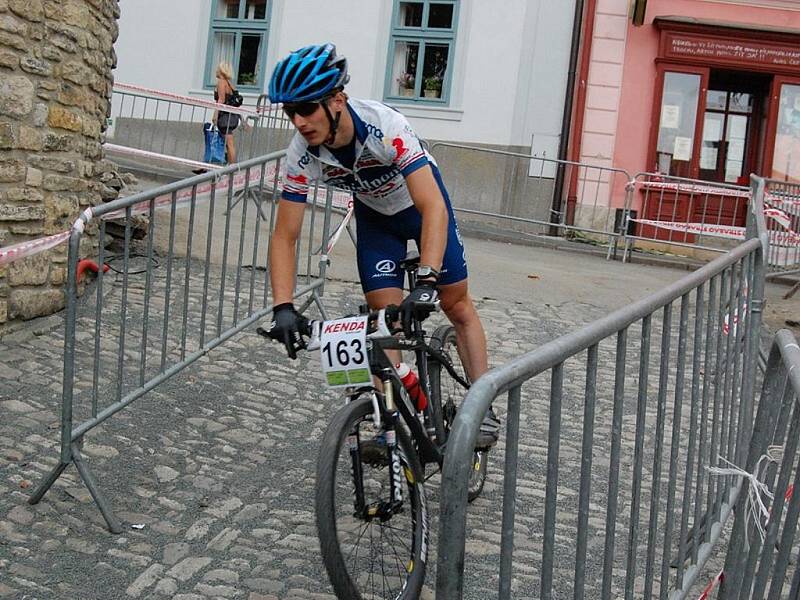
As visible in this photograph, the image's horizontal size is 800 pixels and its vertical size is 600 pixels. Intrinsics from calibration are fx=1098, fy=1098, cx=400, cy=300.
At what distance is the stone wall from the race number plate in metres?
3.64

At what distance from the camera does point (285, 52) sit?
18.9 meters

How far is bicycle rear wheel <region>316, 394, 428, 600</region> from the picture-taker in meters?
3.40

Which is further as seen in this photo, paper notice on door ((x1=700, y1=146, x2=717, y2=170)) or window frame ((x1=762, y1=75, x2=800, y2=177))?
paper notice on door ((x1=700, y1=146, x2=717, y2=170))

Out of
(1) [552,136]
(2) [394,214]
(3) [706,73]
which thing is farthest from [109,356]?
(3) [706,73]

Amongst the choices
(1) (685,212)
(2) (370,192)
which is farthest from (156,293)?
(1) (685,212)

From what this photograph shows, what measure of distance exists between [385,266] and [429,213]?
1.90 ft

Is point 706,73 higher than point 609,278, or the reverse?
point 706,73

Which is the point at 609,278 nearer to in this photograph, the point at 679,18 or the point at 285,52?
the point at 679,18

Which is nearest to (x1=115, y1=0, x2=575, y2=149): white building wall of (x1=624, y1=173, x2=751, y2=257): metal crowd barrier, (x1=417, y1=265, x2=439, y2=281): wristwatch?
(x1=624, y1=173, x2=751, y2=257): metal crowd barrier

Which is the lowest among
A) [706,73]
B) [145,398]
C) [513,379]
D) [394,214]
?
[145,398]

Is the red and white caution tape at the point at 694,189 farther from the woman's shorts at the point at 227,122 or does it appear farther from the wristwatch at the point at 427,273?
the wristwatch at the point at 427,273

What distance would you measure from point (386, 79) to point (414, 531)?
15533 mm

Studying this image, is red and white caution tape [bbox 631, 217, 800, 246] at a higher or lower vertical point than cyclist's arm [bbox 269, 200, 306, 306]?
higher

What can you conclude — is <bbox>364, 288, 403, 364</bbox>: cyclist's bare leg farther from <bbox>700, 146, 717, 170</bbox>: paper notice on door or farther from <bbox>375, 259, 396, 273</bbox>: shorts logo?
<bbox>700, 146, 717, 170</bbox>: paper notice on door
